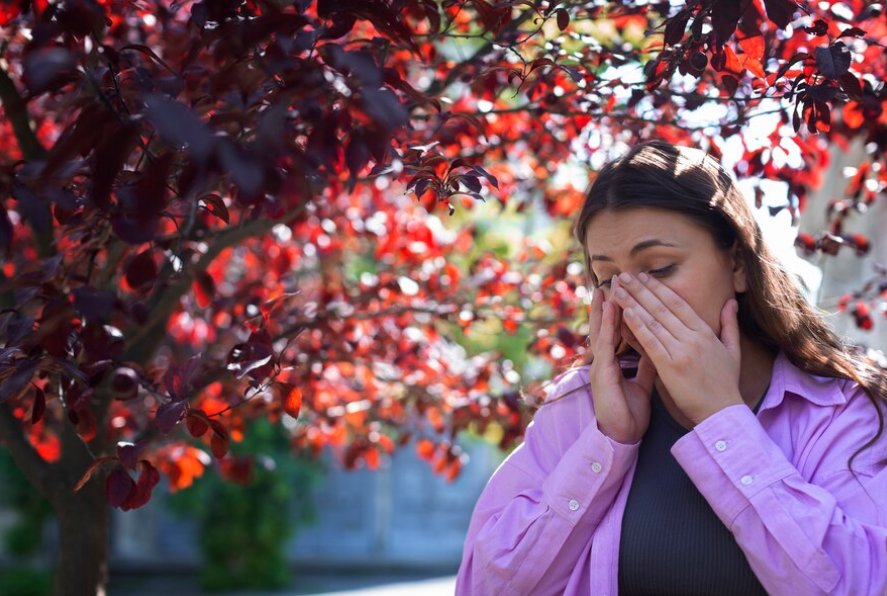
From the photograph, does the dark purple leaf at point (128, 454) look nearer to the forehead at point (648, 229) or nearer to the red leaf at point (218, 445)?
the red leaf at point (218, 445)

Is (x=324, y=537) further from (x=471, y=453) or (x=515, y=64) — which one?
(x=515, y=64)

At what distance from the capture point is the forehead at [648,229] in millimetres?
1831

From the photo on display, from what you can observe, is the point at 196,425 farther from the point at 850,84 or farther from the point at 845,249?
the point at 845,249

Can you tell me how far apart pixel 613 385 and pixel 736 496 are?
0.34 meters

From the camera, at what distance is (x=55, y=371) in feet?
5.80

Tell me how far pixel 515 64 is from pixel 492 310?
1077mm

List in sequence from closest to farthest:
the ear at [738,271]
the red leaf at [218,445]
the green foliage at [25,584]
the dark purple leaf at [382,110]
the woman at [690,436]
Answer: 1. the dark purple leaf at [382,110]
2. the woman at [690,436]
3. the red leaf at [218,445]
4. the ear at [738,271]
5. the green foliage at [25,584]

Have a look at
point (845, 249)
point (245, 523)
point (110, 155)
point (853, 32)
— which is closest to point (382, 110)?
point (110, 155)

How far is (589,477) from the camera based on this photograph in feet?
5.91

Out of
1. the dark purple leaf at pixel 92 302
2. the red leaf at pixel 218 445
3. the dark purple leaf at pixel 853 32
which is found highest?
the dark purple leaf at pixel 853 32

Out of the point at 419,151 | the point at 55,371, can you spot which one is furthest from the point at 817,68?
the point at 55,371

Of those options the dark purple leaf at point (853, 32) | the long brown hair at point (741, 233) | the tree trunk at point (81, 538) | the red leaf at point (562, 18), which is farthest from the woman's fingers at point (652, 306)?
the tree trunk at point (81, 538)

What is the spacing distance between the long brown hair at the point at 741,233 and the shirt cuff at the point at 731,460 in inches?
10.4

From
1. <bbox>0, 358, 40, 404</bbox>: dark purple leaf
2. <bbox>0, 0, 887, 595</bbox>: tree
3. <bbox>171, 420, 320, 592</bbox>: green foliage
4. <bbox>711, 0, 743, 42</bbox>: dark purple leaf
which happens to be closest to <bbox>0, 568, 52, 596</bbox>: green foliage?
<bbox>171, 420, 320, 592</bbox>: green foliage
